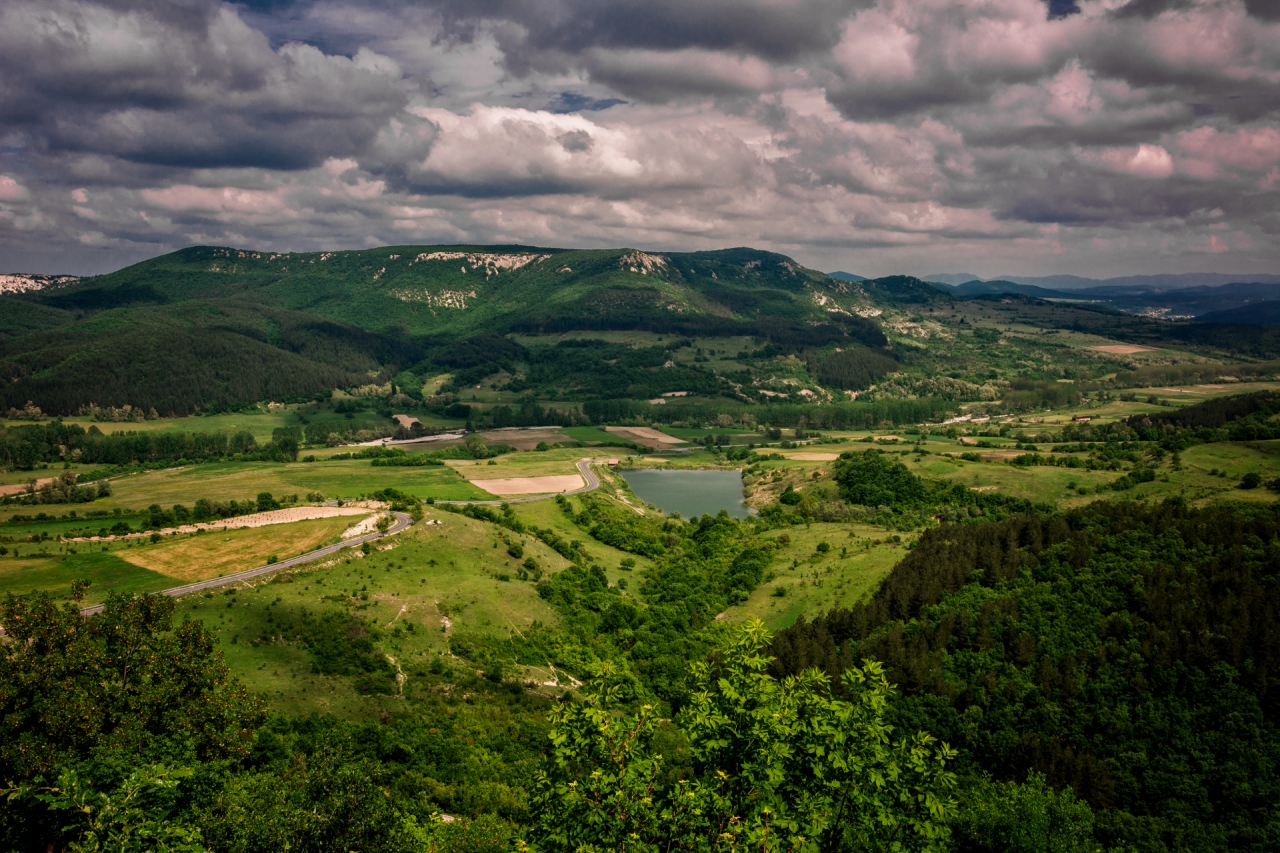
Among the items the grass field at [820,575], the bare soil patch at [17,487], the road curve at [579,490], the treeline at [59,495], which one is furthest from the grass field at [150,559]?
the bare soil patch at [17,487]

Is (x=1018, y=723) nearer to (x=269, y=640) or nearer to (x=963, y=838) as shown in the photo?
(x=963, y=838)

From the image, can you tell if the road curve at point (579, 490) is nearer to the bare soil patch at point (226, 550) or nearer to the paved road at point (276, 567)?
the paved road at point (276, 567)

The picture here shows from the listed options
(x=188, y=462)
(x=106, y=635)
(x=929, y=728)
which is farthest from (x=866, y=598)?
(x=188, y=462)

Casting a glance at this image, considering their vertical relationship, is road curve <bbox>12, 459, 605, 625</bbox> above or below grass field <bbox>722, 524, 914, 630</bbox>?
above

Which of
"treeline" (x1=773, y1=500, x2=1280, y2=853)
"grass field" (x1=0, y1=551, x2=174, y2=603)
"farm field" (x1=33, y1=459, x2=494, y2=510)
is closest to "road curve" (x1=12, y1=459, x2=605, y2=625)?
"grass field" (x1=0, y1=551, x2=174, y2=603)

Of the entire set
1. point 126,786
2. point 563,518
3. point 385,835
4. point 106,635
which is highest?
point 126,786

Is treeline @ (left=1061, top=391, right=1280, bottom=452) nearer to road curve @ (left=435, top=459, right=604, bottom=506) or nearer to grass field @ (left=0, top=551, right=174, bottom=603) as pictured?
road curve @ (left=435, top=459, right=604, bottom=506)

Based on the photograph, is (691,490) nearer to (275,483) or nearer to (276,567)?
(275,483)
